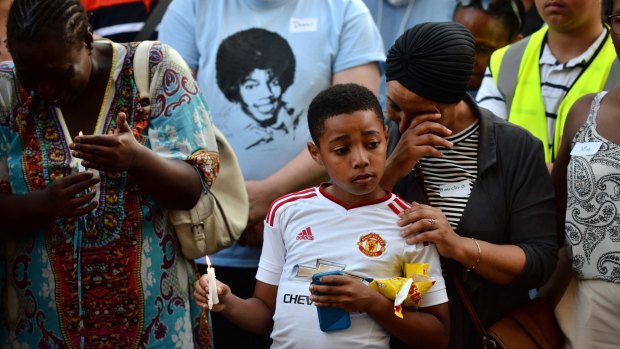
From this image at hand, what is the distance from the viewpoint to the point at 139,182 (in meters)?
3.18

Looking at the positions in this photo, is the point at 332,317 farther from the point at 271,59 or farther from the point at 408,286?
the point at 271,59

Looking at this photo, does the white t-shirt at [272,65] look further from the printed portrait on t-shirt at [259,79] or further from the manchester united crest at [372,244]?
the manchester united crest at [372,244]

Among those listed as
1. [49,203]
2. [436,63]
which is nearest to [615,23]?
[436,63]

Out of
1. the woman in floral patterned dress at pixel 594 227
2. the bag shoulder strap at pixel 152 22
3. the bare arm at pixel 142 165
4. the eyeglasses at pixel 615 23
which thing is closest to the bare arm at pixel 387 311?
the woman in floral patterned dress at pixel 594 227

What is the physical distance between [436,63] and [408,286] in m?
0.79

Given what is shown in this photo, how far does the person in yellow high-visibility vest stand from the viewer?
3.91 metres

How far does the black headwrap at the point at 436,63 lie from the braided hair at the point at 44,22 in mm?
1142

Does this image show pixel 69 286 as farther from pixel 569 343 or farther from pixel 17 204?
pixel 569 343

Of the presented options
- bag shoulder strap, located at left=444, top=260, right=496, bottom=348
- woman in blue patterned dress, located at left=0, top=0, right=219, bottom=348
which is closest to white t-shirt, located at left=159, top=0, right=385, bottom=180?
woman in blue patterned dress, located at left=0, top=0, right=219, bottom=348

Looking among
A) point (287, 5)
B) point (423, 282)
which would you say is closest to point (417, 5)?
point (287, 5)

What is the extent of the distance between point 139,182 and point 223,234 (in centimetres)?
45

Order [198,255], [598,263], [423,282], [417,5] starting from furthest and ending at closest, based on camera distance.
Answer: [417,5] → [198,255] → [598,263] → [423,282]

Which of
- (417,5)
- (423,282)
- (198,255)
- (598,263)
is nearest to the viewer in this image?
(423,282)

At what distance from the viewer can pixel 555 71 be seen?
→ 13.2 ft
